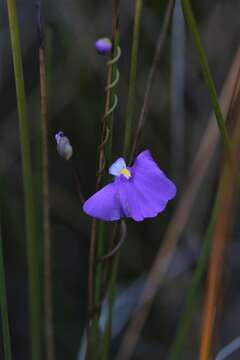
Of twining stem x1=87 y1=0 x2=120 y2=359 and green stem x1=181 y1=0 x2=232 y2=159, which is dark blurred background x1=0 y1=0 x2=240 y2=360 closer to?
twining stem x1=87 y1=0 x2=120 y2=359

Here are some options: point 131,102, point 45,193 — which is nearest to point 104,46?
point 131,102

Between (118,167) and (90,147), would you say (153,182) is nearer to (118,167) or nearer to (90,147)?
(118,167)

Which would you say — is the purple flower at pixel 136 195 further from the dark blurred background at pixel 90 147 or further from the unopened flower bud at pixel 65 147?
the dark blurred background at pixel 90 147

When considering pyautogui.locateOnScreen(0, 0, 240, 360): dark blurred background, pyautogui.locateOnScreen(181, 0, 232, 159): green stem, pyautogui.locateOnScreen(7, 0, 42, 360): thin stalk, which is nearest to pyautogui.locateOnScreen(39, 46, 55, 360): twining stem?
pyautogui.locateOnScreen(7, 0, 42, 360): thin stalk

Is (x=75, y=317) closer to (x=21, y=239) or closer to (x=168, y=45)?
(x=21, y=239)

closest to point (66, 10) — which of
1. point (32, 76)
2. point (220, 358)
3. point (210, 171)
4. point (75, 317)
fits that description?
point (32, 76)

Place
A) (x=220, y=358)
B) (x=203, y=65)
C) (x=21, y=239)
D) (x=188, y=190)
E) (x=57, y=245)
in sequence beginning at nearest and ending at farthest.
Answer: (x=203, y=65)
(x=220, y=358)
(x=188, y=190)
(x=21, y=239)
(x=57, y=245)

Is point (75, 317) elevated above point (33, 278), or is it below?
below
